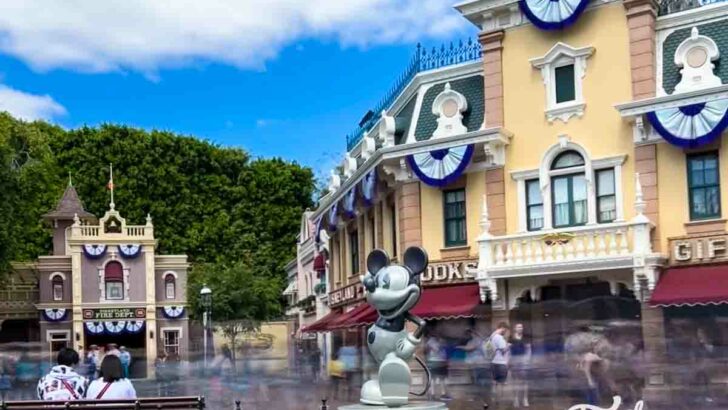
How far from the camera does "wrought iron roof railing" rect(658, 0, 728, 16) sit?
21.1 meters

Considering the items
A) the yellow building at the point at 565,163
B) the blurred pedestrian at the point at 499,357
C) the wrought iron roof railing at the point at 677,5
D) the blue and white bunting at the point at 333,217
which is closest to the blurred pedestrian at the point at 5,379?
the yellow building at the point at 565,163

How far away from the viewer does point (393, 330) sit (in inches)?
388

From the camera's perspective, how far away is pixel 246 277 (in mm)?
48281

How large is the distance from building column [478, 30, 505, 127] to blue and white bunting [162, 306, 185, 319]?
1229 inches

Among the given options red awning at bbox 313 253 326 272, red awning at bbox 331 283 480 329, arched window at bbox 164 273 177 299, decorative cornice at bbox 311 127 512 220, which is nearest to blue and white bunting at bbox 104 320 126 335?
arched window at bbox 164 273 177 299

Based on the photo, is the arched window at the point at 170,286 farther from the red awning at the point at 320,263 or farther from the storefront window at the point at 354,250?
the storefront window at the point at 354,250

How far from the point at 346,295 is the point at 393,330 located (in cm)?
1922

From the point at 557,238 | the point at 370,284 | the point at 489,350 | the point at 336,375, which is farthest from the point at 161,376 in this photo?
the point at 370,284

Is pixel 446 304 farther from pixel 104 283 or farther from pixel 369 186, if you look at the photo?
pixel 104 283

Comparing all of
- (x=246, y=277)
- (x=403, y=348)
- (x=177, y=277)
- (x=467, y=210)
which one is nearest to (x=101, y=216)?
(x=177, y=277)

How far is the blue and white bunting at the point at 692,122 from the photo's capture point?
18812 mm

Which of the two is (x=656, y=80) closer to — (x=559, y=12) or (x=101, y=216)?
(x=559, y=12)

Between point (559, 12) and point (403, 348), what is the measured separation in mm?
13264

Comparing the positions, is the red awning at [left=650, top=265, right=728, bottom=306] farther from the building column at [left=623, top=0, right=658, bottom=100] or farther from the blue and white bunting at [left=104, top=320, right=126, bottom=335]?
the blue and white bunting at [left=104, top=320, right=126, bottom=335]
